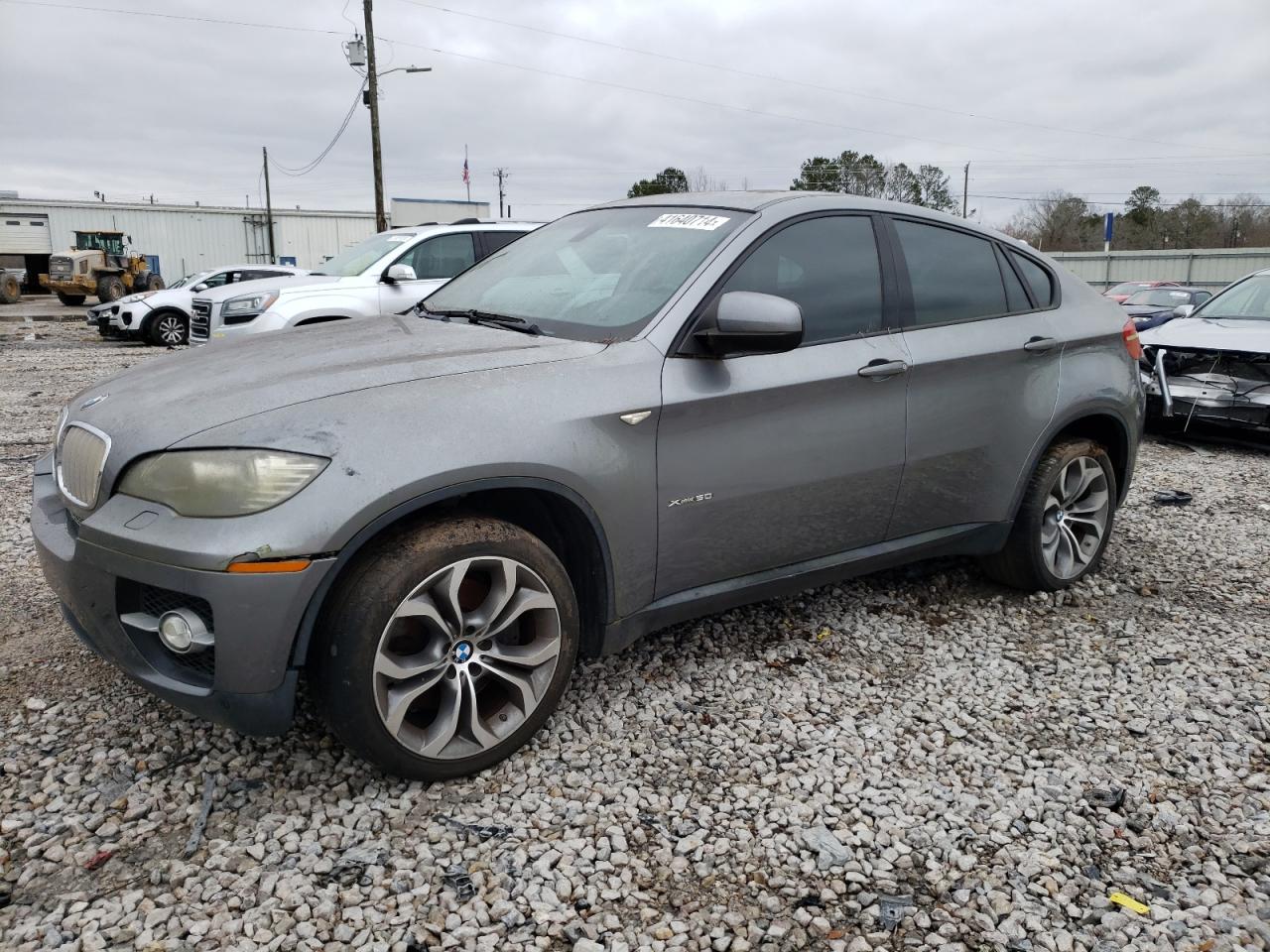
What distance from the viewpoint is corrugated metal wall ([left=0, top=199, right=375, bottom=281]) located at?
45812mm

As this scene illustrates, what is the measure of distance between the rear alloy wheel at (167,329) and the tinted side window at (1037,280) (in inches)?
628

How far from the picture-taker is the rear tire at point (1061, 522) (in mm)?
4066

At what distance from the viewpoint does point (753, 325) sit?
2.84 meters

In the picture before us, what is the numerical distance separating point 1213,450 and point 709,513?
6705 mm

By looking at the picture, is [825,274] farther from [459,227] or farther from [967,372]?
[459,227]

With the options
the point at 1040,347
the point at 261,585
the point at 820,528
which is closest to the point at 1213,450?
the point at 1040,347

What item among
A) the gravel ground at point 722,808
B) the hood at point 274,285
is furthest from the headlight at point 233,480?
the hood at point 274,285

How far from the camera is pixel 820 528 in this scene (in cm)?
336

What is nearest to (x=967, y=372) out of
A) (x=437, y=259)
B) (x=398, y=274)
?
(x=398, y=274)

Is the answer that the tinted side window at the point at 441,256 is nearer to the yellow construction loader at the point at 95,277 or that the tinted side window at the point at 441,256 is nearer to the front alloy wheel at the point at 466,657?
Result: the front alloy wheel at the point at 466,657

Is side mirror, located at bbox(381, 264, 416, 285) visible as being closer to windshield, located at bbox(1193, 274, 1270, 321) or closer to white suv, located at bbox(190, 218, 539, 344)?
white suv, located at bbox(190, 218, 539, 344)

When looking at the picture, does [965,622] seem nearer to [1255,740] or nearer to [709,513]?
[1255,740]

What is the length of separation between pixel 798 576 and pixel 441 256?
7.24 m

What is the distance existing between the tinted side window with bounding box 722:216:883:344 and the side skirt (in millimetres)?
818
